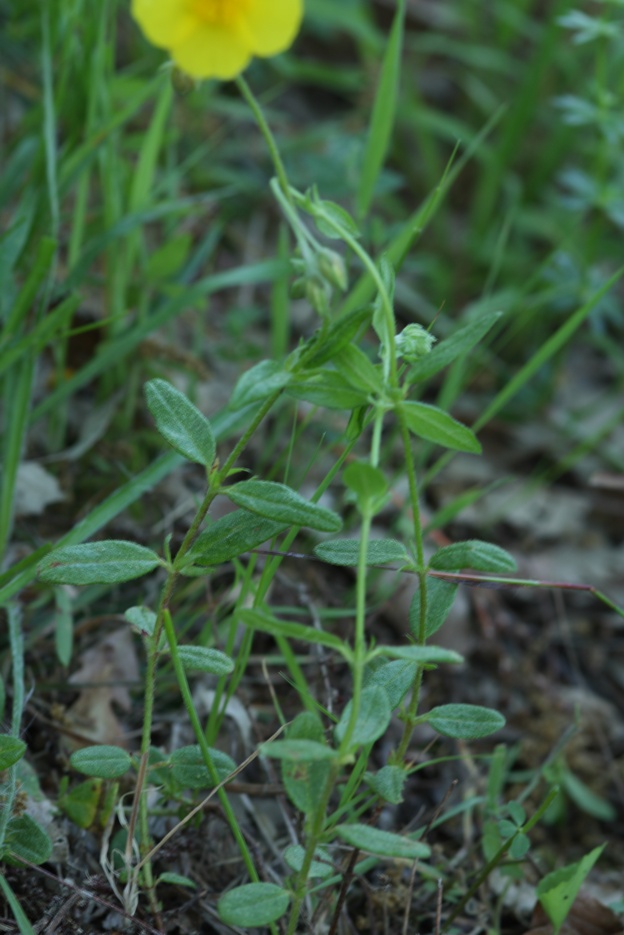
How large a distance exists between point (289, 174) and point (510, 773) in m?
1.57

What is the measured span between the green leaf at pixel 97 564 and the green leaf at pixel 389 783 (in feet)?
1.08

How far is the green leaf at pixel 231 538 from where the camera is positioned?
0.98 metres

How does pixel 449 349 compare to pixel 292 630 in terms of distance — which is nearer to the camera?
pixel 292 630

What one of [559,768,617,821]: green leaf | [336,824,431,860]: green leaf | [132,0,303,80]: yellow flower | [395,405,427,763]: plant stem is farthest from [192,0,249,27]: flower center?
[559,768,617,821]: green leaf

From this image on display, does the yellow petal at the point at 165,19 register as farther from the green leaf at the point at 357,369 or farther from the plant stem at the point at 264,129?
the green leaf at the point at 357,369

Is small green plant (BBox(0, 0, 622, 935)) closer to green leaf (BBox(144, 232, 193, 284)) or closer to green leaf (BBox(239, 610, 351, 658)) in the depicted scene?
green leaf (BBox(239, 610, 351, 658))

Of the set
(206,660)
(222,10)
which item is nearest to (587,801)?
(206,660)

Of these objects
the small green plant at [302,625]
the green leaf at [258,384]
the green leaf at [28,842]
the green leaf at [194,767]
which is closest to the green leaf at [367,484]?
the small green plant at [302,625]

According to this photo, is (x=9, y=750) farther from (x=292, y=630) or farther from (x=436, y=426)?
(x=436, y=426)

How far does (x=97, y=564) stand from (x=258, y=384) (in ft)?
0.87

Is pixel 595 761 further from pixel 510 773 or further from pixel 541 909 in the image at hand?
pixel 541 909

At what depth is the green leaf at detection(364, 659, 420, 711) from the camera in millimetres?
1017

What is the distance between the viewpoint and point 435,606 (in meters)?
1.07

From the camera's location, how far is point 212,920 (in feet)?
3.68
